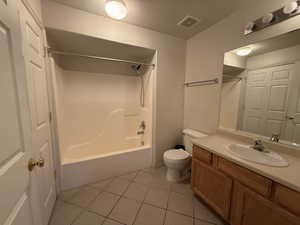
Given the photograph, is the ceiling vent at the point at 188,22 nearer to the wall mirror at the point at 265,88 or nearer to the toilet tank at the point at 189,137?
the wall mirror at the point at 265,88

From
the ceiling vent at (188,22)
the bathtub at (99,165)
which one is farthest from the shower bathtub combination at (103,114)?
the ceiling vent at (188,22)

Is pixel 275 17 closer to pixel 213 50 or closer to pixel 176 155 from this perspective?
pixel 213 50

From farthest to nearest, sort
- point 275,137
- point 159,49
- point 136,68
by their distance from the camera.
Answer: point 136,68 < point 159,49 < point 275,137

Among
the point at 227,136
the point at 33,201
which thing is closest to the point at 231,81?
the point at 227,136

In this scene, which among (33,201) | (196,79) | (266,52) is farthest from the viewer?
(196,79)

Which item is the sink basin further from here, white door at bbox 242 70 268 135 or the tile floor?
the tile floor

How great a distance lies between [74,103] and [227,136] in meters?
2.66

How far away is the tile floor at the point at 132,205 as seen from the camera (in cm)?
140

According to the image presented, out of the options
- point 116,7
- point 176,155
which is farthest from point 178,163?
point 116,7

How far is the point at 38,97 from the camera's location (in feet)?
4.11

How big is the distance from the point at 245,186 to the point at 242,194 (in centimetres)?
8

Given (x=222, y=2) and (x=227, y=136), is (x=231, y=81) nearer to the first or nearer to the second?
(x=227, y=136)

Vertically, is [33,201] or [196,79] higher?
[196,79]

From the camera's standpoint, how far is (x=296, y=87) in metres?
1.21
